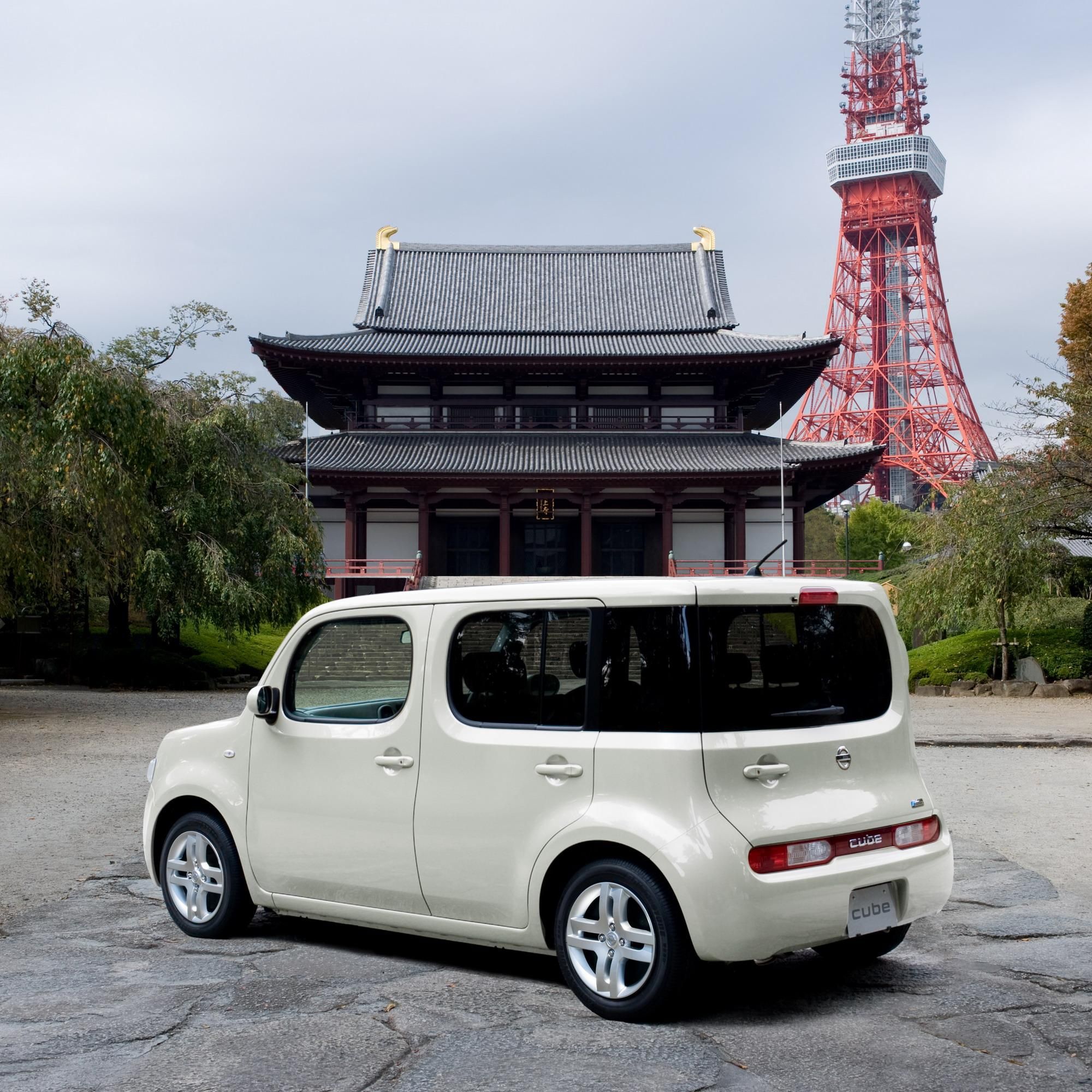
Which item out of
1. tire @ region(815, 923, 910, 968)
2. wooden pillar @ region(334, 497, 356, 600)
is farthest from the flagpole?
tire @ region(815, 923, 910, 968)

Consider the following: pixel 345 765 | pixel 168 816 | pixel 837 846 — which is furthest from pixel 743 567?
pixel 837 846

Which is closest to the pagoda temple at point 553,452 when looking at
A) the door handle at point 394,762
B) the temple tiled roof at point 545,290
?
the temple tiled roof at point 545,290

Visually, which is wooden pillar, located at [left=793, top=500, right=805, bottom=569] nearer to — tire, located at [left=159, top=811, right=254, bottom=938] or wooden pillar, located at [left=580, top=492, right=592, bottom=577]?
wooden pillar, located at [left=580, top=492, right=592, bottom=577]

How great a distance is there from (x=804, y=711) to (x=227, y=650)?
26.7m

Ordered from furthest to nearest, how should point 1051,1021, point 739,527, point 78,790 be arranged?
point 739,527, point 78,790, point 1051,1021

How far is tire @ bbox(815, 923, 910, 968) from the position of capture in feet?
15.4

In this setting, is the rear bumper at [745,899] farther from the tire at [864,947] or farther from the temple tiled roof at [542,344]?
the temple tiled roof at [542,344]

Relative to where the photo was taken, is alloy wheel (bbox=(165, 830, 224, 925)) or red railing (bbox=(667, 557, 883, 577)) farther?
red railing (bbox=(667, 557, 883, 577))

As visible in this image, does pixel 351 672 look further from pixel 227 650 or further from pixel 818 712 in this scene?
pixel 227 650

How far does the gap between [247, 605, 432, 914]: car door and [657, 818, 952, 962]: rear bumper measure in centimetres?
128

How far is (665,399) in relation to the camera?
3919cm

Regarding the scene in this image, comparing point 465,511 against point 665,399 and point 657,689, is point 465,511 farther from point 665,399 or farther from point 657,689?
point 657,689

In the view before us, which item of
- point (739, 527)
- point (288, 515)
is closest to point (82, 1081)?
point (288, 515)

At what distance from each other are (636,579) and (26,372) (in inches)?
515
